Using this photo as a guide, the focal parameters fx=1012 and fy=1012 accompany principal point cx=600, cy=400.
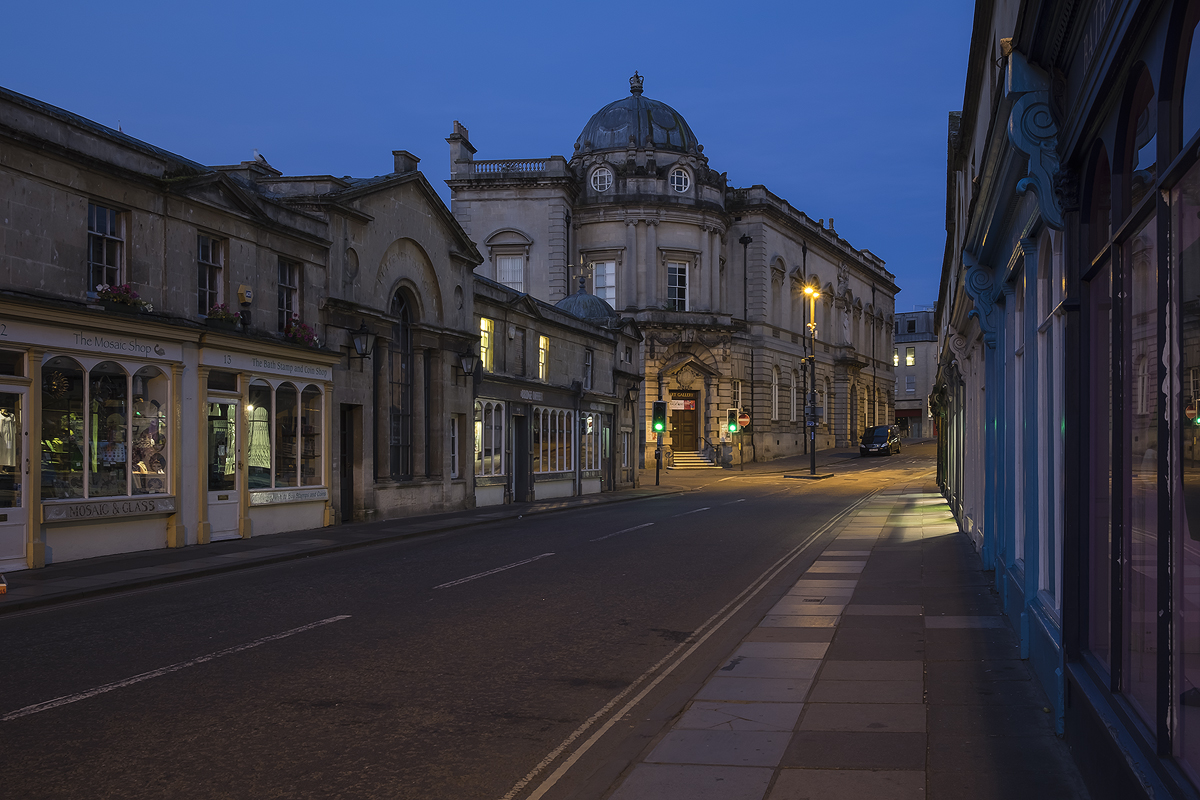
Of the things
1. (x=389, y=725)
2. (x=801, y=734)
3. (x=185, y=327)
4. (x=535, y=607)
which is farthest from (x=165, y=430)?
(x=801, y=734)

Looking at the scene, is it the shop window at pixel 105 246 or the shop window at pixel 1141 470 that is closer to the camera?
the shop window at pixel 1141 470

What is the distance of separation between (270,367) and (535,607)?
433 inches

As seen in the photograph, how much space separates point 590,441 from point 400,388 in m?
14.0

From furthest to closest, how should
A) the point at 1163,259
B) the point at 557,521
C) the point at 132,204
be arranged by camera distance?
1. the point at 557,521
2. the point at 132,204
3. the point at 1163,259

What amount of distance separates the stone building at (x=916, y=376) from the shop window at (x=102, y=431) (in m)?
106

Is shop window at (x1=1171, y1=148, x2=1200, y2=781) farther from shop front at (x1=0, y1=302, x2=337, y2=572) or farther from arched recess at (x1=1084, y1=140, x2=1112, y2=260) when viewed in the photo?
shop front at (x1=0, y1=302, x2=337, y2=572)

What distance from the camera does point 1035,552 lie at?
313 inches

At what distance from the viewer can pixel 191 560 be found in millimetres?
16062

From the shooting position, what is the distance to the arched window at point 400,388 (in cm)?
2548

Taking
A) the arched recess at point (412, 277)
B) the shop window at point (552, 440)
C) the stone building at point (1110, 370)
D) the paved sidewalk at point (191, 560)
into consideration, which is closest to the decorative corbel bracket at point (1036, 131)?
the stone building at point (1110, 370)

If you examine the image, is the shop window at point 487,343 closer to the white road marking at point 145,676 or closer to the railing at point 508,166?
the white road marking at point 145,676

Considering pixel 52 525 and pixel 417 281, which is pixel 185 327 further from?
pixel 417 281

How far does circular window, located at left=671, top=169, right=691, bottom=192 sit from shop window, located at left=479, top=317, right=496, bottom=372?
31909mm

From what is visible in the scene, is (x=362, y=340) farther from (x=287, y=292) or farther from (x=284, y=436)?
(x=284, y=436)
